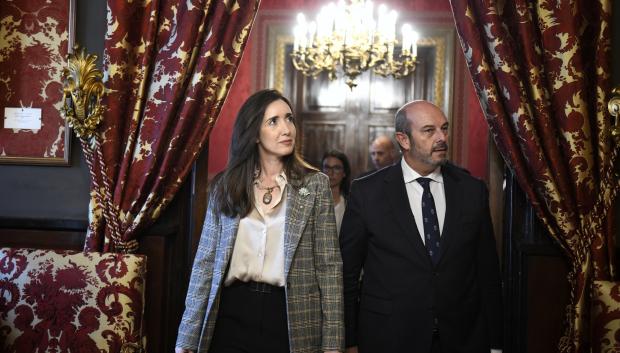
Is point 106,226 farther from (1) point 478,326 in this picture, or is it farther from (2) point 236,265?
(1) point 478,326

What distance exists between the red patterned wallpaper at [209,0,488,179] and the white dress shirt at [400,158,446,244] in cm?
424

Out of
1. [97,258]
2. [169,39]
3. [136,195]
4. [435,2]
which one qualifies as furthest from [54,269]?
[435,2]

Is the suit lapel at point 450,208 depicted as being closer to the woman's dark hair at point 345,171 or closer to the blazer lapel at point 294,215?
the blazer lapel at point 294,215

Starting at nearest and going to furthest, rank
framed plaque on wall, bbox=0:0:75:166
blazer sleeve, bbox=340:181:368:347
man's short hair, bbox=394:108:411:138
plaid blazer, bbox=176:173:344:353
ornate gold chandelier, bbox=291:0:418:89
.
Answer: plaid blazer, bbox=176:173:344:353 → blazer sleeve, bbox=340:181:368:347 → man's short hair, bbox=394:108:411:138 → framed plaque on wall, bbox=0:0:75:166 → ornate gold chandelier, bbox=291:0:418:89

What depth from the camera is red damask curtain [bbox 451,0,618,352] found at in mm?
2992

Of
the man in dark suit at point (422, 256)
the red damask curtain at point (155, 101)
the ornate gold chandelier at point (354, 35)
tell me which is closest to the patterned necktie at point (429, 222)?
the man in dark suit at point (422, 256)

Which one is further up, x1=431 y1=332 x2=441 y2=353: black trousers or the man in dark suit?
the man in dark suit

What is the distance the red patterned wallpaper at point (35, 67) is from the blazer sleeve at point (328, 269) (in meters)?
1.45

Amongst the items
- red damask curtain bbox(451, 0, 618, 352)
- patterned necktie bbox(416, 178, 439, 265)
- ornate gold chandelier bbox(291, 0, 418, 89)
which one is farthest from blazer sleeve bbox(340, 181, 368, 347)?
ornate gold chandelier bbox(291, 0, 418, 89)

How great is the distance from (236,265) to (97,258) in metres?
0.74

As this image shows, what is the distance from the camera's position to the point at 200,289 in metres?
2.63

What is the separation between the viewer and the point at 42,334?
2.93 m

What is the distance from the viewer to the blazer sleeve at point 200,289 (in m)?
2.60

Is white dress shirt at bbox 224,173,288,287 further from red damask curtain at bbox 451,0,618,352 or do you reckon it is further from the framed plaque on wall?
the framed plaque on wall
